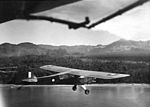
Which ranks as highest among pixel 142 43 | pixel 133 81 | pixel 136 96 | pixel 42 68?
pixel 142 43

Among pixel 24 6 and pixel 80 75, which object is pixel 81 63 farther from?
pixel 24 6

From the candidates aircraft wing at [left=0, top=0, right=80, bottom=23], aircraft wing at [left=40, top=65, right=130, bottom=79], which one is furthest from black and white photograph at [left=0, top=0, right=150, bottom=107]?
aircraft wing at [left=0, top=0, right=80, bottom=23]

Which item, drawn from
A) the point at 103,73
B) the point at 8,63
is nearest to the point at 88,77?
the point at 103,73

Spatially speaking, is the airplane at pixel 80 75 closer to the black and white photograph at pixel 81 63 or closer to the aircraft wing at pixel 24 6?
the black and white photograph at pixel 81 63

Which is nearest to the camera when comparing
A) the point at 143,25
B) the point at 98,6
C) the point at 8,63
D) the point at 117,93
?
the point at 98,6

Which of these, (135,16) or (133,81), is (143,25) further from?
(133,81)

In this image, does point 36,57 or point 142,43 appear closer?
point 142,43
